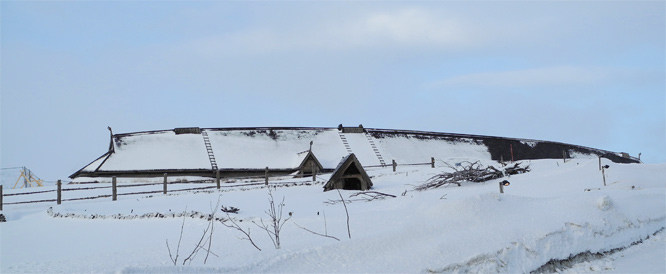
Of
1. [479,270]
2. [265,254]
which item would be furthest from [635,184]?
[265,254]

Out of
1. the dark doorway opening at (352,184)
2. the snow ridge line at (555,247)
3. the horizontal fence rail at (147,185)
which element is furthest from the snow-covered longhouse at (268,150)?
the snow ridge line at (555,247)

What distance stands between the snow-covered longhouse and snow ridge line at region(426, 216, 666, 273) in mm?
19501

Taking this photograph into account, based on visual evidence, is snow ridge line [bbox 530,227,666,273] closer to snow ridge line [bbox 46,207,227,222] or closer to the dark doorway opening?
snow ridge line [bbox 46,207,227,222]

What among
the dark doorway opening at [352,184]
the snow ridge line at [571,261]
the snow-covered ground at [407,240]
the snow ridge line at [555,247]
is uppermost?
the dark doorway opening at [352,184]

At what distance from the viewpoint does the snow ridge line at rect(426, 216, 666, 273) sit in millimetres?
7016

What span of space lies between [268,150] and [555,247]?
2701 cm

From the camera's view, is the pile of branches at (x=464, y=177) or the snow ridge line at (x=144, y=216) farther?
the pile of branches at (x=464, y=177)

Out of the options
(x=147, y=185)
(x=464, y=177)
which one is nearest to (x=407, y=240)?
(x=464, y=177)

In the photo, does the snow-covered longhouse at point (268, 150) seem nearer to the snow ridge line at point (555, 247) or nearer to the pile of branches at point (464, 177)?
the pile of branches at point (464, 177)

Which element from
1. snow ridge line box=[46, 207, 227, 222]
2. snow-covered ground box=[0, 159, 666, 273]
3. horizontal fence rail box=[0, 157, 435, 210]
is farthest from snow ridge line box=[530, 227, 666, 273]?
horizontal fence rail box=[0, 157, 435, 210]

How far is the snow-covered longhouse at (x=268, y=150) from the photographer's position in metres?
30.9

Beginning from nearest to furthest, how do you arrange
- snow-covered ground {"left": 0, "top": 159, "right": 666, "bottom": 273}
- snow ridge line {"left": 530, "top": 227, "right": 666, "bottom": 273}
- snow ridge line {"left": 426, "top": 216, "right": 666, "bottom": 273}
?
1. snow-covered ground {"left": 0, "top": 159, "right": 666, "bottom": 273}
2. snow ridge line {"left": 426, "top": 216, "right": 666, "bottom": 273}
3. snow ridge line {"left": 530, "top": 227, "right": 666, "bottom": 273}

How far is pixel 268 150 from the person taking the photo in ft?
113

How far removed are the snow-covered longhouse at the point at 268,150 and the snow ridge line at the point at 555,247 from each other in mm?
19501
